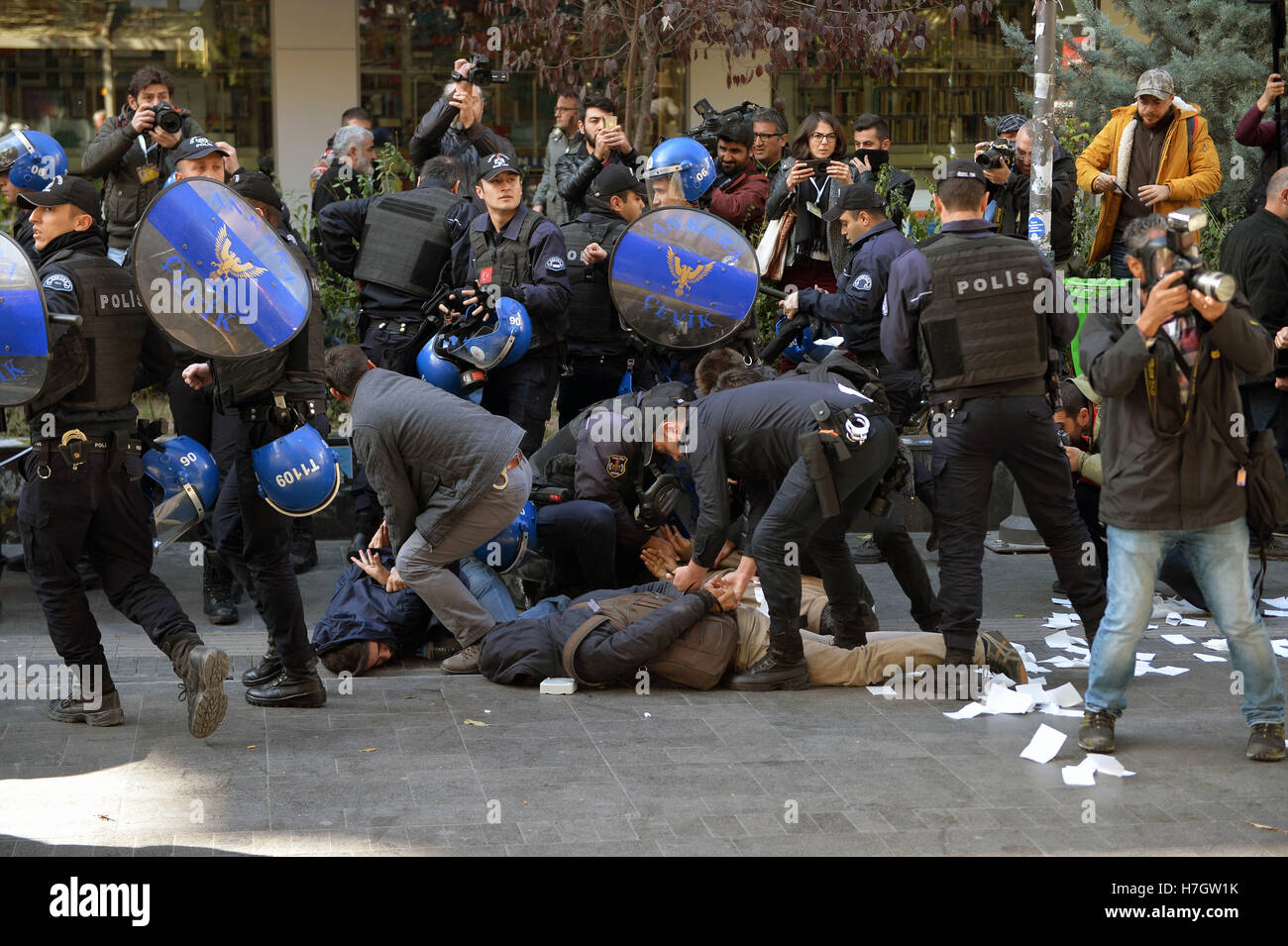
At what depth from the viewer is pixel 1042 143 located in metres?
8.49

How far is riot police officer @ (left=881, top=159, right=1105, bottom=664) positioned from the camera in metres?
6.38

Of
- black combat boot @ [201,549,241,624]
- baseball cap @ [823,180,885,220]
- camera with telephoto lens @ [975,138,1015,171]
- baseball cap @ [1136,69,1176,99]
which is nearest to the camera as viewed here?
baseball cap @ [823,180,885,220]

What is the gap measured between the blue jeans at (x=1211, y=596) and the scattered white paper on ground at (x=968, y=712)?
0.69m

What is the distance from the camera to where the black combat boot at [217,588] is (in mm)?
7711

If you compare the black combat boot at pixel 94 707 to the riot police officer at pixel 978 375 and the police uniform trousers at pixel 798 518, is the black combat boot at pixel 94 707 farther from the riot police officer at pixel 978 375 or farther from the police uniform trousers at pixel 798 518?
the riot police officer at pixel 978 375

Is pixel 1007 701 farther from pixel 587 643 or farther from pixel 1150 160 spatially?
pixel 1150 160

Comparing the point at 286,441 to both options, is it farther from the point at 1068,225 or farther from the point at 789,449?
the point at 1068,225

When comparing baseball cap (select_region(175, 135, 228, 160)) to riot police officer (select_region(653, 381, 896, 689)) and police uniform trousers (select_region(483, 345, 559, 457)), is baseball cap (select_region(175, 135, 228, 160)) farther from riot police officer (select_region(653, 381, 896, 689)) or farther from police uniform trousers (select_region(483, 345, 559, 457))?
riot police officer (select_region(653, 381, 896, 689))

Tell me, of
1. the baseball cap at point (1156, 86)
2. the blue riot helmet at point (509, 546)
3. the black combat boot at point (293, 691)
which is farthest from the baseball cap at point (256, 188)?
the baseball cap at point (1156, 86)

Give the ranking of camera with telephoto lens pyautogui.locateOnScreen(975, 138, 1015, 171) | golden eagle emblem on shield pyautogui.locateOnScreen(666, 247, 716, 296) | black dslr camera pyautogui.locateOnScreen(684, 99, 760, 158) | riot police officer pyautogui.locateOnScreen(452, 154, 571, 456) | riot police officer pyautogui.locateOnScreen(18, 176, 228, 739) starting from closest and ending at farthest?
riot police officer pyautogui.locateOnScreen(18, 176, 228, 739), golden eagle emblem on shield pyautogui.locateOnScreen(666, 247, 716, 296), riot police officer pyautogui.locateOnScreen(452, 154, 571, 456), camera with telephoto lens pyautogui.locateOnScreen(975, 138, 1015, 171), black dslr camera pyautogui.locateOnScreen(684, 99, 760, 158)

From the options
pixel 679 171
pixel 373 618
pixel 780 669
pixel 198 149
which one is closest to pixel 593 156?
pixel 679 171

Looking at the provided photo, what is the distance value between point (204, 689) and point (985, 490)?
3.14 m

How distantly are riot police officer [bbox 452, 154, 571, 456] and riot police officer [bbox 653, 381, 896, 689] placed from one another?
5.28ft

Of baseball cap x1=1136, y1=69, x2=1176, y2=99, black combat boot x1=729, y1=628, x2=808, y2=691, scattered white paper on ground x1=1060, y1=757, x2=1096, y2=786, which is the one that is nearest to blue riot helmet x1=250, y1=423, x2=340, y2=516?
black combat boot x1=729, y1=628, x2=808, y2=691
